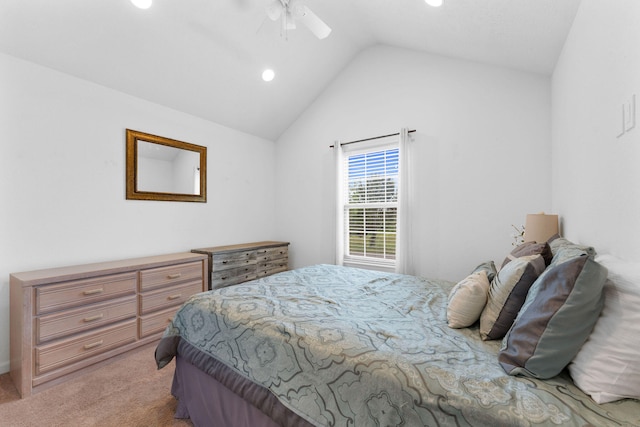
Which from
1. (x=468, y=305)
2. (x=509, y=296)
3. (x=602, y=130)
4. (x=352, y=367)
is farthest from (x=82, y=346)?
(x=602, y=130)

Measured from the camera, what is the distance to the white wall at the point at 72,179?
215cm

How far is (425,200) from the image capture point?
316cm

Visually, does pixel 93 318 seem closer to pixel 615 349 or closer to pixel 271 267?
pixel 271 267

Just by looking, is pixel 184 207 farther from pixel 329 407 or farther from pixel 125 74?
pixel 329 407

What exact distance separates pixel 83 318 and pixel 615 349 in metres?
3.02

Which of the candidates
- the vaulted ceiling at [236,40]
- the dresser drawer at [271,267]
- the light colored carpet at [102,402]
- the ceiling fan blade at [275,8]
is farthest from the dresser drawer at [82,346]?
the ceiling fan blade at [275,8]

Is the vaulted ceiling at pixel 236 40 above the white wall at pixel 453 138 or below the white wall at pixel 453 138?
above

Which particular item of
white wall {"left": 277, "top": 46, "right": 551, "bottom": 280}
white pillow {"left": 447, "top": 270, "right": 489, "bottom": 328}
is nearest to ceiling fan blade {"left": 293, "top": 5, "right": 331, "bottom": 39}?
white wall {"left": 277, "top": 46, "right": 551, "bottom": 280}

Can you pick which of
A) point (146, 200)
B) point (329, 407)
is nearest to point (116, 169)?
point (146, 200)

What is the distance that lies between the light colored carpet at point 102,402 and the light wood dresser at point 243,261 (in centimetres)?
111

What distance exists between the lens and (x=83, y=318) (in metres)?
2.15

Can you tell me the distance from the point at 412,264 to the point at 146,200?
3.00m

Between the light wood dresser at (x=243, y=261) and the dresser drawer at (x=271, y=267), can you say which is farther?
the dresser drawer at (x=271, y=267)

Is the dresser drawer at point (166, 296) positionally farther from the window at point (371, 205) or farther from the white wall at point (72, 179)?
the window at point (371, 205)
